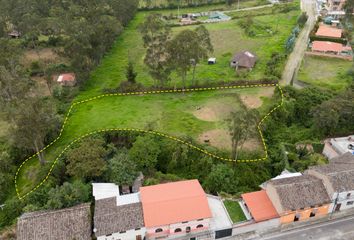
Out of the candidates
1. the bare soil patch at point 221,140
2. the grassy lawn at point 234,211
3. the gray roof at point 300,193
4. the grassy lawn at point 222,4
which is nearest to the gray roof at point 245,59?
the bare soil patch at point 221,140

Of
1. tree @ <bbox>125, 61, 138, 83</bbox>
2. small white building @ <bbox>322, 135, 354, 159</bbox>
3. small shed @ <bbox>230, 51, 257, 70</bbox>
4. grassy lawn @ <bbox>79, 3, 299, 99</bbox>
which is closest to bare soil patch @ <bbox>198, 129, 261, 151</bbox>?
small white building @ <bbox>322, 135, 354, 159</bbox>

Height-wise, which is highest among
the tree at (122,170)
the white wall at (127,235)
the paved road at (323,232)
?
the tree at (122,170)

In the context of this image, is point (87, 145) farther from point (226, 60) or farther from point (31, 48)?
point (31, 48)

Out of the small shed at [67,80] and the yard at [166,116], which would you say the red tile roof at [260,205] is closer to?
the yard at [166,116]

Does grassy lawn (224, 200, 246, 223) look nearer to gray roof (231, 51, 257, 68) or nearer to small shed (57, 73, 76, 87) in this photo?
gray roof (231, 51, 257, 68)

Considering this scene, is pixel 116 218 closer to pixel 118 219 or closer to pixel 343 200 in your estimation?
pixel 118 219
